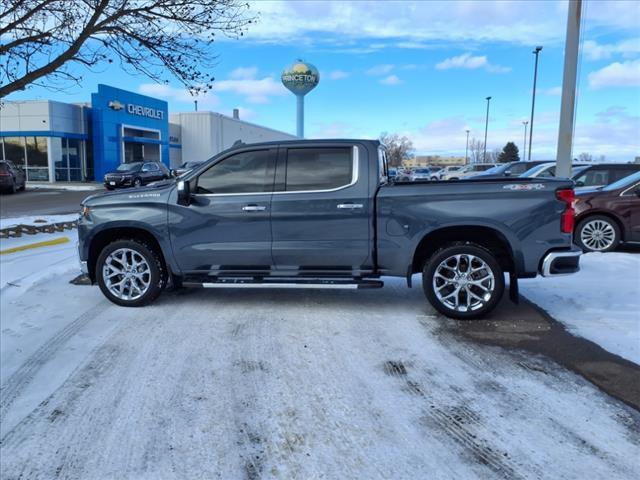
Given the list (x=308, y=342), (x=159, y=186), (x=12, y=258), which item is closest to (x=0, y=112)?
(x=12, y=258)

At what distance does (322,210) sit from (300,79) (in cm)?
5070

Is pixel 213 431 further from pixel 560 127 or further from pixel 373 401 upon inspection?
pixel 560 127

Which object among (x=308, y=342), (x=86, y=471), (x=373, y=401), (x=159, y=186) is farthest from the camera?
(x=159, y=186)

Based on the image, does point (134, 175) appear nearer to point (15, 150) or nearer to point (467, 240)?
point (15, 150)

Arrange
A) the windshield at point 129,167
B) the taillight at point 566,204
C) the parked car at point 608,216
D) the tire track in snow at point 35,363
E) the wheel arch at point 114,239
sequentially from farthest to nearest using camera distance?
the windshield at point 129,167, the parked car at point 608,216, the wheel arch at point 114,239, the taillight at point 566,204, the tire track in snow at point 35,363

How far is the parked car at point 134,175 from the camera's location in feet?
88.2

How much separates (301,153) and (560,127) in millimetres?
6836

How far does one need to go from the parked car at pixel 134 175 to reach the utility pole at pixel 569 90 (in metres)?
22.0

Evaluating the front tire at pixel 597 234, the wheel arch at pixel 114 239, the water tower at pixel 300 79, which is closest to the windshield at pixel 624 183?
the front tire at pixel 597 234

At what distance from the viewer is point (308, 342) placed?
4.77 m

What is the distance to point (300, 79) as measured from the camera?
5338 centimetres

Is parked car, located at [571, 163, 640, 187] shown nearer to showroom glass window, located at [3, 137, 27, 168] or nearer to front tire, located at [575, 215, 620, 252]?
front tire, located at [575, 215, 620, 252]

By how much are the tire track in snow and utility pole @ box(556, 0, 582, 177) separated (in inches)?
346

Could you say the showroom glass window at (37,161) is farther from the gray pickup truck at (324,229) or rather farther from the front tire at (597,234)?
the front tire at (597,234)
